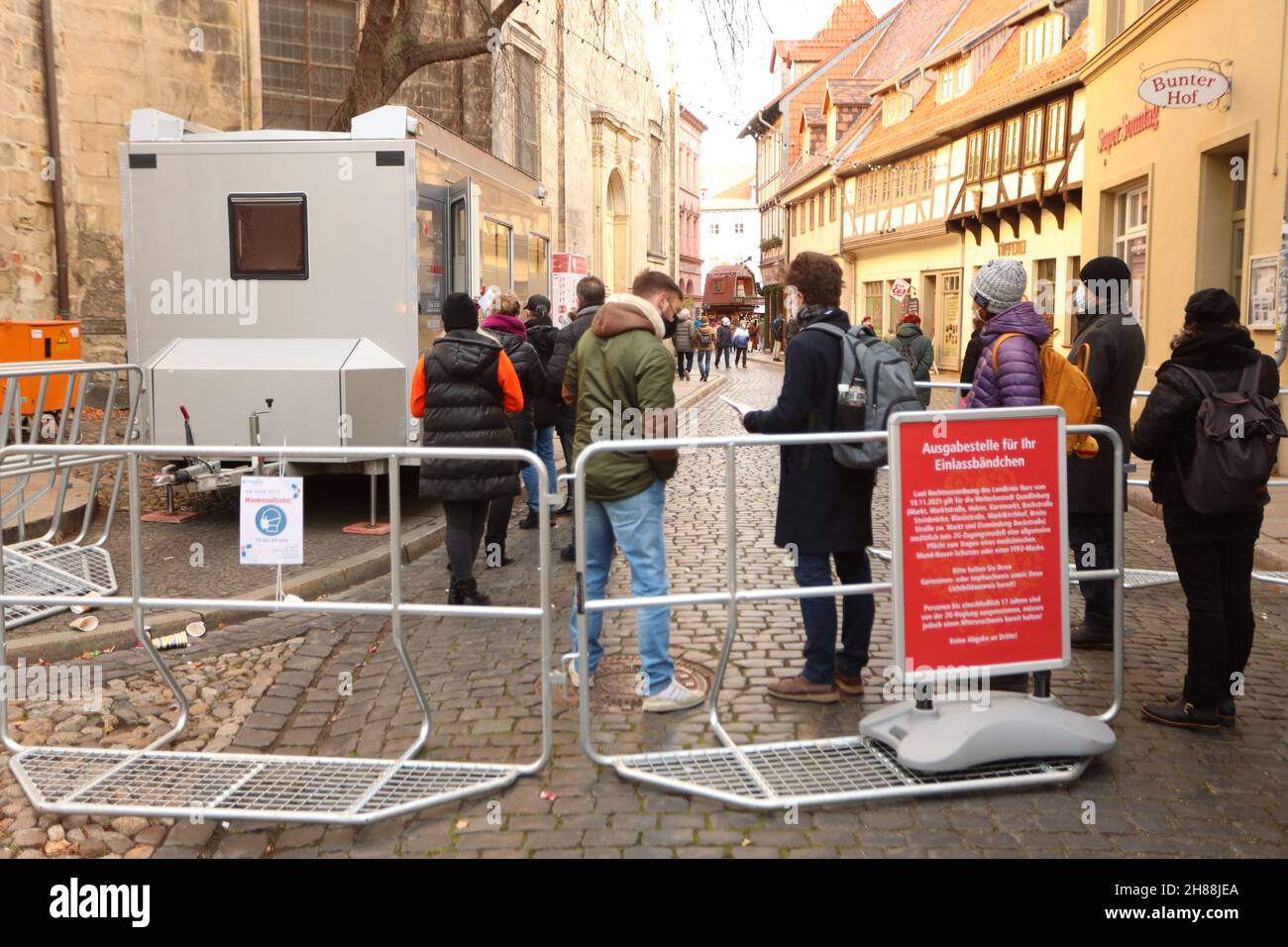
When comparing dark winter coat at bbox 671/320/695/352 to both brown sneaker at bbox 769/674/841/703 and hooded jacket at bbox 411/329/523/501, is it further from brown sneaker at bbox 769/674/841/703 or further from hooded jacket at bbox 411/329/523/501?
brown sneaker at bbox 769/674/841/703

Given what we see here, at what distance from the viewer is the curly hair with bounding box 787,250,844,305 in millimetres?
5059

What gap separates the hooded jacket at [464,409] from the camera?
679 cm

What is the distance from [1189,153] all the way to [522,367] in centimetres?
1010

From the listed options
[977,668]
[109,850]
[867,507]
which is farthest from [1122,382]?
[109,850]

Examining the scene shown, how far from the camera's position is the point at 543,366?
9.59m

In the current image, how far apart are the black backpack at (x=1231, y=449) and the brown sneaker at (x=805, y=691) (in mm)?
1696

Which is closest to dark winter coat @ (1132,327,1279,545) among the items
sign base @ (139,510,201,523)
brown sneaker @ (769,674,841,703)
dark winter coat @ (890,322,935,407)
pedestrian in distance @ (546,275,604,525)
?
brown sneaker @ (769,674,841,703)

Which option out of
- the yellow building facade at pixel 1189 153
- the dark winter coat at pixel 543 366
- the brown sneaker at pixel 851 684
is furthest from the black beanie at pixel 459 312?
the yellow building facade at pixel 1189 153

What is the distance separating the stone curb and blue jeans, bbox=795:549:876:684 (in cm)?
225

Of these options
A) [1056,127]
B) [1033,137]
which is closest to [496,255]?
[1056,127]

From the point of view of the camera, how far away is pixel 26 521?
8.21 meters

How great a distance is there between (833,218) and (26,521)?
3974 cm

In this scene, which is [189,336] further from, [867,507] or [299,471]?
[867,507]

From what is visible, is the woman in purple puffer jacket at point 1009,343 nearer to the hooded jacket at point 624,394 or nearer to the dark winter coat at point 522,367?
the hooded jacket at point 624,394
